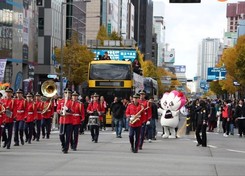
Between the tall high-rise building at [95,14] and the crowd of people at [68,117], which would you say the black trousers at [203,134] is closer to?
the crowd of people at [68,117]

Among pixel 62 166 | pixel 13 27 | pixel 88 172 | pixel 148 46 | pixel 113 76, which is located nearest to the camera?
pixel 88 172

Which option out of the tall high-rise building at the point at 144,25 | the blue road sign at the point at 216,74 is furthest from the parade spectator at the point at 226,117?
the tall high-rise building at the point at 144,25

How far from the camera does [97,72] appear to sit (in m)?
39.6

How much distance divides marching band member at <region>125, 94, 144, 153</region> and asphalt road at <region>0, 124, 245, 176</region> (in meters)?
0.34

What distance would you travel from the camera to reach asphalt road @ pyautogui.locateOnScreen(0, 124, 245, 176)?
46.9ft

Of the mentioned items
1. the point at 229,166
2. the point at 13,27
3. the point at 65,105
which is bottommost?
the point at 229,166

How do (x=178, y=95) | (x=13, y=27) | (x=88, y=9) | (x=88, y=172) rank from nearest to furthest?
1. (x=88, y=172)
2. (x=178, y=95)
3. (x=13, y=27)
4. (x=88, y=9)

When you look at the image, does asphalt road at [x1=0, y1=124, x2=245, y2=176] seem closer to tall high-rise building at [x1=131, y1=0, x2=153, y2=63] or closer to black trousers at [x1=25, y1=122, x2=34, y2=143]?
black trousers at [x1=25, y1=122, x2=34, y2=143]

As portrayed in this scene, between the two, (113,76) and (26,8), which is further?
(26,8)

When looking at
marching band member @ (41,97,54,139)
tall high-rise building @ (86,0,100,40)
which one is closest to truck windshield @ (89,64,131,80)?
marching band member @ (41,97,54,139)

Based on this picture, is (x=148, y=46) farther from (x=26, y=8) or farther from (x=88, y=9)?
(x=26, y=8)

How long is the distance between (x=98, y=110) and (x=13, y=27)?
42176mm

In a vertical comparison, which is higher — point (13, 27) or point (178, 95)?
point (13, 27)

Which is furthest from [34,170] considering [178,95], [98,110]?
[178,95]
